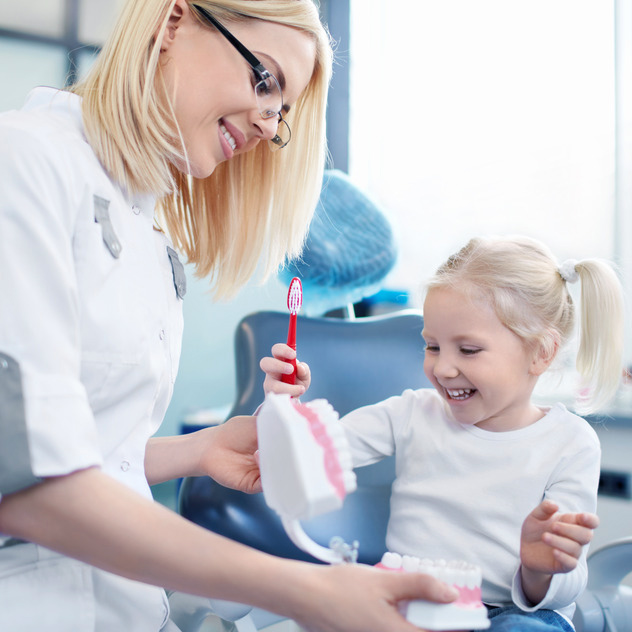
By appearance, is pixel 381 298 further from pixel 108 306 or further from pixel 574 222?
pixel 108 306

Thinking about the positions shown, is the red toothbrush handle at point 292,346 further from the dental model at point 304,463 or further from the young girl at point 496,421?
the dental model at point 304,463

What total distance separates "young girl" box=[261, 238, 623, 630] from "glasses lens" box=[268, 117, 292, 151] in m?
0.34

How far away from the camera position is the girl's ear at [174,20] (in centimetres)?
85

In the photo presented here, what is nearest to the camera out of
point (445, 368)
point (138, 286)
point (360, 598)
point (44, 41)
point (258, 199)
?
point (360, 598)

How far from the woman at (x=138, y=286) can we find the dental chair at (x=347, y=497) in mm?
188

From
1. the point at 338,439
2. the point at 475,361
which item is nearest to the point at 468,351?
the point at 475,361

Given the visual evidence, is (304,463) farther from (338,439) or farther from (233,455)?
(233,455)

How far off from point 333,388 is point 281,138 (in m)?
0.49

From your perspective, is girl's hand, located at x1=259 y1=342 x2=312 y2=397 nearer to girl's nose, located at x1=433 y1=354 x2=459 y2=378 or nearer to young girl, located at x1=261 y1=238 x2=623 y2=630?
young girl, located at x1=261 y1=238 x2=623 y2=630

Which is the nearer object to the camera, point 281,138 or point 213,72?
point 213,72

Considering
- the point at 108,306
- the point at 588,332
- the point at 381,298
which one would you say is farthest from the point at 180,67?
the point at 381,298

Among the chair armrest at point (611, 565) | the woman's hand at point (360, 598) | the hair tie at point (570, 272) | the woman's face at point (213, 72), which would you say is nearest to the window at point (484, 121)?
the hair tie at point (570, 272)

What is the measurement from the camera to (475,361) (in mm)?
1033

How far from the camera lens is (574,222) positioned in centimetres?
202
